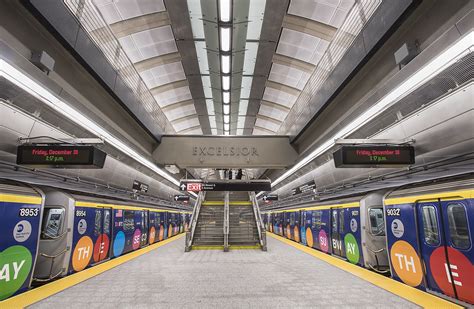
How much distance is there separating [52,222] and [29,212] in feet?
4.10

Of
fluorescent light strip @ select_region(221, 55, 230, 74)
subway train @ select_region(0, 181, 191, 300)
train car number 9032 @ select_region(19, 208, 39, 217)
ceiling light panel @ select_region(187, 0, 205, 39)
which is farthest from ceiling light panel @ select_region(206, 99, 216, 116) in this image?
train car number 9032 @ select_region(19, 208, 39, 217)

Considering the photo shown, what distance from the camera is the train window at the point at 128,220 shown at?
1082cm

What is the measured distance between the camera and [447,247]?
4840mm

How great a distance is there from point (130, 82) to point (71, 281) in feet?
15.2

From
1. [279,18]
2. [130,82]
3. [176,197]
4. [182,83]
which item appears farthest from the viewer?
[176,197]

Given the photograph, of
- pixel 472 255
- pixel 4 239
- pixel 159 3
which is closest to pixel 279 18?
pixel 159 3

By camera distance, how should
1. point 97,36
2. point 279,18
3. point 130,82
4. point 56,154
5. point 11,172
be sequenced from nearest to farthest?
1. point 56,154
2. point 97,36
3. point 279,18
4. point 11,172
5. point 130,82

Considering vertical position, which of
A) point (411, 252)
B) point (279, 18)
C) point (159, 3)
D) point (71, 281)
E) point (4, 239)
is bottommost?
point (71, 281)

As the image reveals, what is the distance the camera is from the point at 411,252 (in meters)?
5.74

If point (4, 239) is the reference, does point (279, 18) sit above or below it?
above

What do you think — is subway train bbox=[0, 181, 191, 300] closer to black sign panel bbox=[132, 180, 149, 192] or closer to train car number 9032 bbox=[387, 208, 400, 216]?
black sign panel bbox=[132, 180, 149, 192]

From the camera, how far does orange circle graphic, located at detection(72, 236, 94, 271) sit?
738cm

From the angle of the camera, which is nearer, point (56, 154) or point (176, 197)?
point (56, 154)

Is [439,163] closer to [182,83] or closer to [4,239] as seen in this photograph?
[182,83]
